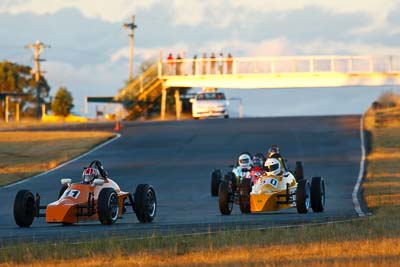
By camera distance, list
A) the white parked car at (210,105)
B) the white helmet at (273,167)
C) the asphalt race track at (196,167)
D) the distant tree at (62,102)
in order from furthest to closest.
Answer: the distant tree at (62,102), the white parked car at (210,105), the white helmet at (273,167), the asphalt race track at (196,167)

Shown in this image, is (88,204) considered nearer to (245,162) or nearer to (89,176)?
(89,176)

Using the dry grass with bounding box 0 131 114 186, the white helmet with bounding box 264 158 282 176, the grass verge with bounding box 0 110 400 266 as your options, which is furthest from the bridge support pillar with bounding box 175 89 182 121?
the grass verge with bounding box 0 110 400 266

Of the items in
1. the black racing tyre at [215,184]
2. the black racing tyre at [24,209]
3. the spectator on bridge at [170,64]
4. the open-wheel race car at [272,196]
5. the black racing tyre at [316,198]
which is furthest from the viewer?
the spectator on bridge at [170,64]

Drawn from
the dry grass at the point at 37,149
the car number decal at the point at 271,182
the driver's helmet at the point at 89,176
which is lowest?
the car number decal at the point at 271,182

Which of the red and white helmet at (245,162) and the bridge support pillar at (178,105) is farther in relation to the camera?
the bridge support pillar at (178,105)

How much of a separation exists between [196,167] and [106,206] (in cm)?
1808

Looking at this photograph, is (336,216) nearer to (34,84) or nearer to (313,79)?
(313,79)

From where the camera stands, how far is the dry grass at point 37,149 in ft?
126

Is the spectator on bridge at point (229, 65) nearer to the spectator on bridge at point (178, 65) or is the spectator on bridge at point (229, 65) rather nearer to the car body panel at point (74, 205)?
the spectator on bridge at point (178, 65)

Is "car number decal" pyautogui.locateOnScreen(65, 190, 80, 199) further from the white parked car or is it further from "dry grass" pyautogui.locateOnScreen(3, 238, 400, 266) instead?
the white parked car

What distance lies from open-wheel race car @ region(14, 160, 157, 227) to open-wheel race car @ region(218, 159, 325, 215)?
7.06 ft

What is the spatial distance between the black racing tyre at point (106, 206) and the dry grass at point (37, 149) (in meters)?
15.1

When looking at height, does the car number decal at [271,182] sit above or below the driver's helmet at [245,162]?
below

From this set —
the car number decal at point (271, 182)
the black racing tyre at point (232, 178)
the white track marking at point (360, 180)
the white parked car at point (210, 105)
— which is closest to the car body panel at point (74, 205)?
the car number decal at point (271, 182)
